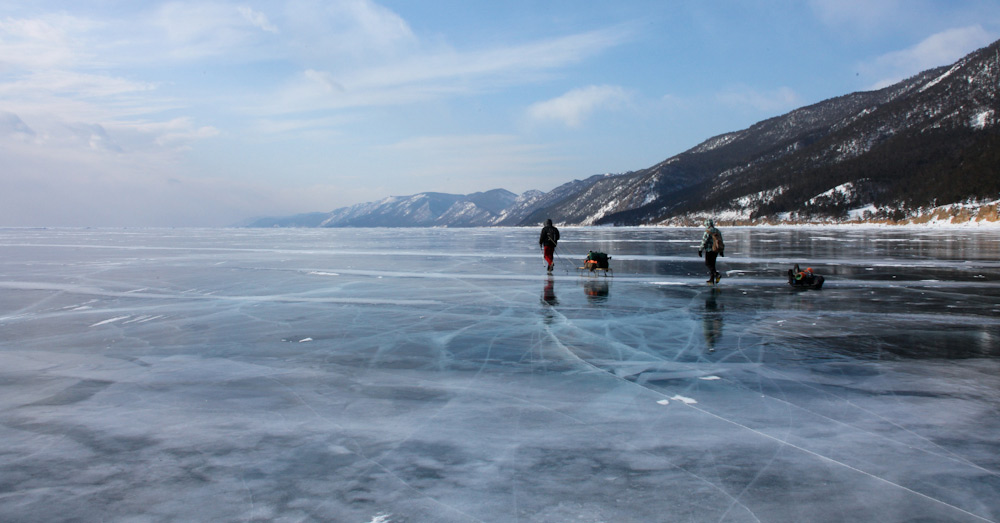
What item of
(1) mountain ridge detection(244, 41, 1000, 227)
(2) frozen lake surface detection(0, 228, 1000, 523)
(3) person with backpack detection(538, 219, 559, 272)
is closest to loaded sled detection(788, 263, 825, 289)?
(2) frozen lake surface detection(0, 228, 1000, 523)

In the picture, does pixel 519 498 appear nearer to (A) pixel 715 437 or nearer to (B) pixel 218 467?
(A) pixel 715 437

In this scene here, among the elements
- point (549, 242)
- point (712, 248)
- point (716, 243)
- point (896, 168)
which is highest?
point (896, 168)

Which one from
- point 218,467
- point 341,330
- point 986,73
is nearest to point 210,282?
point 341,330

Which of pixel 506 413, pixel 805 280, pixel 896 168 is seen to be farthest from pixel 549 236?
pixel 896 168

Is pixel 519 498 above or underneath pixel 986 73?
underneath

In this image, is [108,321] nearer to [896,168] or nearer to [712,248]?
[712,248]

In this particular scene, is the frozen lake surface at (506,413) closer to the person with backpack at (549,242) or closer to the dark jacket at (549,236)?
the person with backpack at (549,242)

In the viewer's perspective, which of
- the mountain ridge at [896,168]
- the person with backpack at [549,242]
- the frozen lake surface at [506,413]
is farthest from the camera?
the mountain ridge at [896,168]

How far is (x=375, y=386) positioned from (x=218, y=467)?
2111 millimetres

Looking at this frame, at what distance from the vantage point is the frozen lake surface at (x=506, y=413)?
3246 millimetres

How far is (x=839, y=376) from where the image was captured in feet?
19.2

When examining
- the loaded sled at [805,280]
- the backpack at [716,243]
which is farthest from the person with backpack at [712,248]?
the loaded sled at [805,280]

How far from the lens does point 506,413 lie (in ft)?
15.9

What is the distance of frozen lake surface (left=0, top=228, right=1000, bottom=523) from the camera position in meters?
3.25
